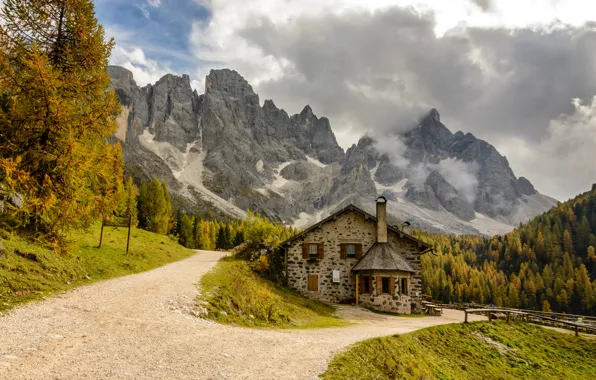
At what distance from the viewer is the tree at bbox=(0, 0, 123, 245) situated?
13.9 metres

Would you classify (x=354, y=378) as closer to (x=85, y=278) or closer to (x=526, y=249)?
(x=85, y=278)

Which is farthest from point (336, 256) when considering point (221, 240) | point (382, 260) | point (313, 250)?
point (221, 240)

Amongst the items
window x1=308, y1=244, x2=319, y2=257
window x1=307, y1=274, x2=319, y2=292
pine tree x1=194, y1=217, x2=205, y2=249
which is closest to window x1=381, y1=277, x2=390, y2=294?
window x1=307, y1=274, x2=319, y2=292

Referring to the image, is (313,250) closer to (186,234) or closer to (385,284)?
(385,284)

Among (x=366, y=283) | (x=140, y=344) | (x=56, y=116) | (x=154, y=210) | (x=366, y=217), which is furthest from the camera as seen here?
(x=154, y=210)

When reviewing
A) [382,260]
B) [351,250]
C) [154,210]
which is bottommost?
[382,260]

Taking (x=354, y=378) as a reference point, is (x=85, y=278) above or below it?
above

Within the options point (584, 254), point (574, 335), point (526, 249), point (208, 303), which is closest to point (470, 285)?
point (526, 249)

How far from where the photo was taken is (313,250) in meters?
33.5

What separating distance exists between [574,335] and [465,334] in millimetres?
12448

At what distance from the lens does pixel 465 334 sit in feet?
70.3

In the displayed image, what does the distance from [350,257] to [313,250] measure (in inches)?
136

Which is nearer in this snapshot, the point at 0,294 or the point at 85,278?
the point at 0,294

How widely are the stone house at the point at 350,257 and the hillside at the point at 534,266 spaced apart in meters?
58.0
